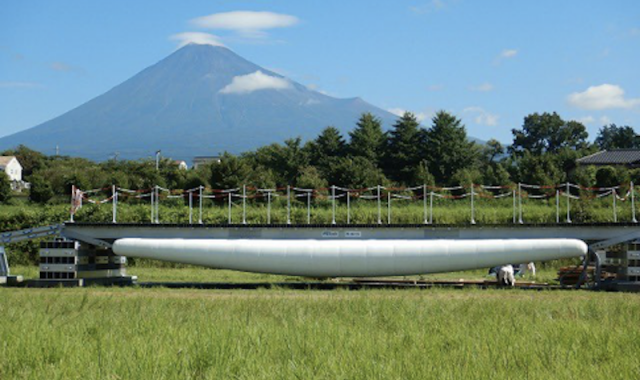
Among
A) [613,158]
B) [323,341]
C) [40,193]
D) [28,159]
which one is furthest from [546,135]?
[323,341]

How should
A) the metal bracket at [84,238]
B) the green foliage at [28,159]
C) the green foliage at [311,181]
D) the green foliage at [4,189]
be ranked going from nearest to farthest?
the metal bracket at [84,238] → the green foliage at [311,181] → the green foliage at [4,189] → the green foliage at [28,159]

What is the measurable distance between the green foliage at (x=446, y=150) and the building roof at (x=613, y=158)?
60.0ft

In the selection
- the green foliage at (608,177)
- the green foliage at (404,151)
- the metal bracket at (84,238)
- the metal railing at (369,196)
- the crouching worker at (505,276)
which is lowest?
the crouching worker at (505,276)

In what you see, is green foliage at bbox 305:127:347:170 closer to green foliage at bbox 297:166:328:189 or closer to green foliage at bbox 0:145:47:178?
green foliage at bbox 297:166:328:189

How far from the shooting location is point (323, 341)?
1363 centimetres

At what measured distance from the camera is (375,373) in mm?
10930

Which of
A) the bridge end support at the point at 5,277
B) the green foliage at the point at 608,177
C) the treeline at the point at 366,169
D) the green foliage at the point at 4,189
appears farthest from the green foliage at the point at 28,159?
the bridge end support at the point at 5,277

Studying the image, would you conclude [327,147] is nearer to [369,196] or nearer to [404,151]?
[404,151]

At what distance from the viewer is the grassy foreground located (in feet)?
37.7

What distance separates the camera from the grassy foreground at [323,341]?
1148 centimetres

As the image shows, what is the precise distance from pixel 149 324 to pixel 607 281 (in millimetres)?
21582

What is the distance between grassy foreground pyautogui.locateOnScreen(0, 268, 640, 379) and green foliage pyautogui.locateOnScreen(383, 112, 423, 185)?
5017cm

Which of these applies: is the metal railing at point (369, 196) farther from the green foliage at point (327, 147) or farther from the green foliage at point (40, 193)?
the green foliage at point (327, 147)

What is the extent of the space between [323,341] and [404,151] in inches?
2347
